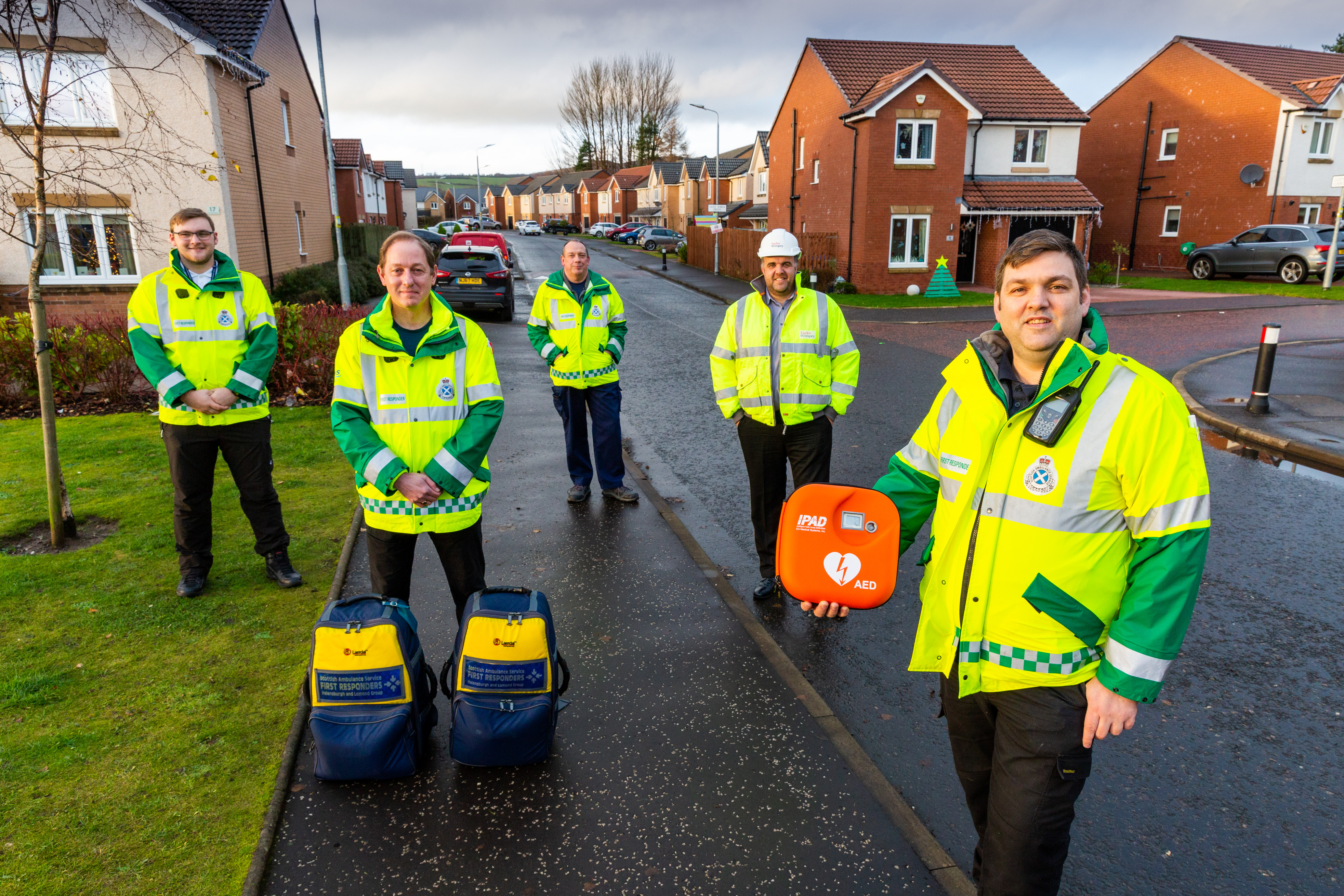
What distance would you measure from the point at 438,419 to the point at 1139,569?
9.17 ft

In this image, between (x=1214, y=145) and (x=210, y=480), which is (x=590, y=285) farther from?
(x=1214, y=145)

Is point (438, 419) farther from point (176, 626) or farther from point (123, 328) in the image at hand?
point (123, 328)

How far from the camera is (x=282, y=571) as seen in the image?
5.36 metres

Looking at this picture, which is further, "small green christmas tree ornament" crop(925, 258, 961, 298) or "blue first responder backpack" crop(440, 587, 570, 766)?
"small green christmas tree ornament" crop(925, 258, 961, 298)

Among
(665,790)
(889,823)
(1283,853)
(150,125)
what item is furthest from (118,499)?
(150,125)

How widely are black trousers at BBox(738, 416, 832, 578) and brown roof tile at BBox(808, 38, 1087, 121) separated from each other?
26.3 metres

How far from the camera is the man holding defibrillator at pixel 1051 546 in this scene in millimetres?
2066

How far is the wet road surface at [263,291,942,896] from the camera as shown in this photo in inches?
118

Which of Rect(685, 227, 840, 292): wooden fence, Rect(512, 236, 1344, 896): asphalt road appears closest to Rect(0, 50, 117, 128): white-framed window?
Rect(512, 236, 1344, 896): asphalt road

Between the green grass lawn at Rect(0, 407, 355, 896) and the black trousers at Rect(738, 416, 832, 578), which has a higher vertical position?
the black trousers at Rect(738, 416, 832, 578)

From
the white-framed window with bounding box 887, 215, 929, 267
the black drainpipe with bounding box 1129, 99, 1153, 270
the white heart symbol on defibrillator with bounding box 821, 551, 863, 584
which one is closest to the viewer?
the white heart symbol on defibrillator with bounding box 821, 551, 863, 584

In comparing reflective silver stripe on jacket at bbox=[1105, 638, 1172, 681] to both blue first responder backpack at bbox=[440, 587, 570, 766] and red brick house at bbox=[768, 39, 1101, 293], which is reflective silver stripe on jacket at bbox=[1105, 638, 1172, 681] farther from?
red brick house at bbox=[768, 39, 1101, 293]

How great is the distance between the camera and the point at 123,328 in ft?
35.8

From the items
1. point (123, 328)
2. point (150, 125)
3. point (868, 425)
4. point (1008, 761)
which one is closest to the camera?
point (1008, 761)
